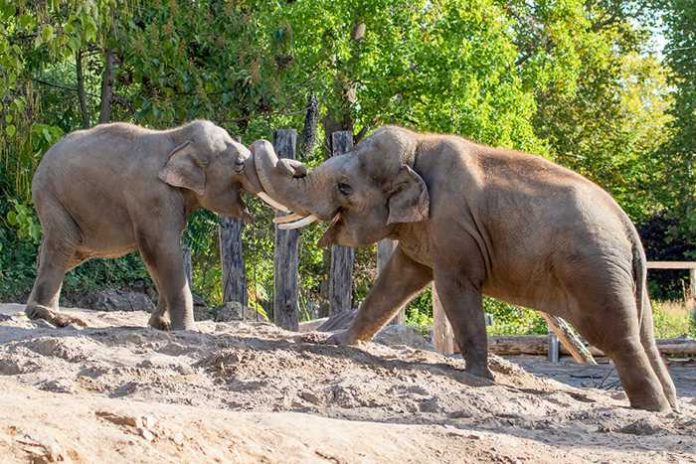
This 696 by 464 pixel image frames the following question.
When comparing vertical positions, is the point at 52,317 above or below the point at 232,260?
below

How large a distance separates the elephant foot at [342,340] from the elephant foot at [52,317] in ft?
6.32

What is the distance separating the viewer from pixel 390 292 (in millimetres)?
11219

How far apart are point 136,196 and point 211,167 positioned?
2.14 ft

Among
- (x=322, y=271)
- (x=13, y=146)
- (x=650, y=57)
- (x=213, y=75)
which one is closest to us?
(x=13, y=146)

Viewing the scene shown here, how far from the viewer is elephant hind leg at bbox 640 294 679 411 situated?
1029cm

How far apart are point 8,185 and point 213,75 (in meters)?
2.93

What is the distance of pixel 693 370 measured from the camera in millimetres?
17328

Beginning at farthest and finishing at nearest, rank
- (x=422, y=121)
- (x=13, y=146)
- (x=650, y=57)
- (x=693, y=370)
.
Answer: (x=650, y=57) → (x=422, y=121) → (x=693, y=370) → (x=13, y=146)

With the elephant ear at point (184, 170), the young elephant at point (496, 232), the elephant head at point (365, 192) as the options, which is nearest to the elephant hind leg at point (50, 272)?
the elephant ear at point (184, 170)

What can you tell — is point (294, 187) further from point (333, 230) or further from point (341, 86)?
point (341, 86)

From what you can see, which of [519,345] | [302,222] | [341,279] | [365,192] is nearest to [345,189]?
[365,192]

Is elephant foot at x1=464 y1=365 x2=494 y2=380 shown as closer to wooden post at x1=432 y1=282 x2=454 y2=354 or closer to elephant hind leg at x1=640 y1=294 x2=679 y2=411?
elephant hind leg at x1=640 y1=294 x2=679 y2=411

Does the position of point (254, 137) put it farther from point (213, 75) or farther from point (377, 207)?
point (377, 207)

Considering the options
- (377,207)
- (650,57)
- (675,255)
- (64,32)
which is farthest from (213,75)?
(650,57)
